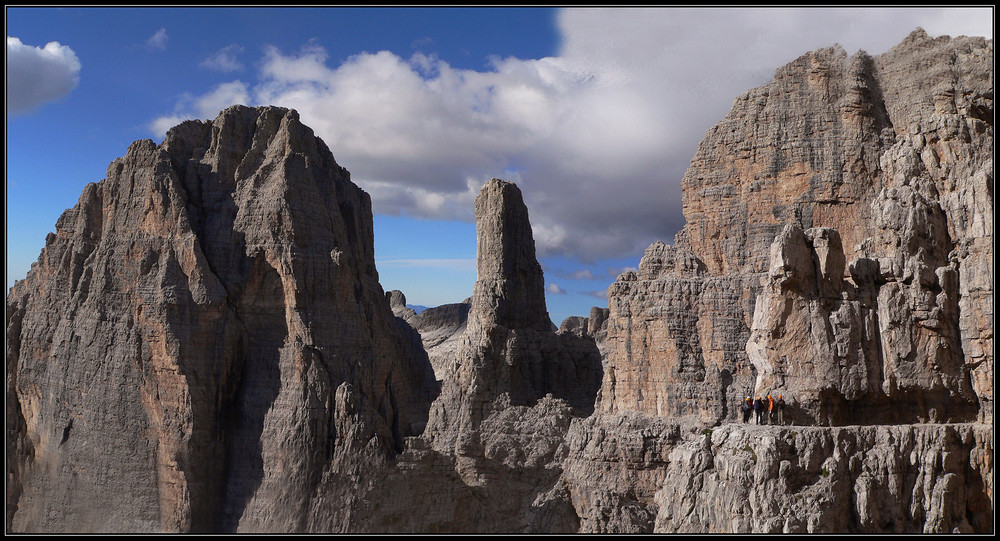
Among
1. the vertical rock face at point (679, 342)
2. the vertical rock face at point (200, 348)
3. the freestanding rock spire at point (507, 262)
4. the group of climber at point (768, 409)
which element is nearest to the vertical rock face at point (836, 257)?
the vertical rock face at point (679, 342)

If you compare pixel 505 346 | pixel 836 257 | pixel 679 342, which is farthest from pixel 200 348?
A: pixel 836 257

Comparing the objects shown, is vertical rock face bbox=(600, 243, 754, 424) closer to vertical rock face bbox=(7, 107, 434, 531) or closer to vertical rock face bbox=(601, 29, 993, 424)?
vertical rock face bbox=(601, 29, 993, 424)

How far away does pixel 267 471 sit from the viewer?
50.6m

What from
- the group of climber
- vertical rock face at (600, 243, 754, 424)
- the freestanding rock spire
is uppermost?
the freestanding rock spire

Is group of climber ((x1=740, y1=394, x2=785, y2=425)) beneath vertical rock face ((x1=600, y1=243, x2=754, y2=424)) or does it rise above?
beneath

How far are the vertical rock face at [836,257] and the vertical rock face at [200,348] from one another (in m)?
20.0

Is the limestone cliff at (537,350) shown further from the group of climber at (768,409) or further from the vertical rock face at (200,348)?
the group of climber at (768,409)

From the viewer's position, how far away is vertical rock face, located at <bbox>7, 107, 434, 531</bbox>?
50.4m

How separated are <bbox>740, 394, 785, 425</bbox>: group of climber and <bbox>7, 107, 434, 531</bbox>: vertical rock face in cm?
2486

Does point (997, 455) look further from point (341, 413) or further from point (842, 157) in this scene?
point (341, 413)

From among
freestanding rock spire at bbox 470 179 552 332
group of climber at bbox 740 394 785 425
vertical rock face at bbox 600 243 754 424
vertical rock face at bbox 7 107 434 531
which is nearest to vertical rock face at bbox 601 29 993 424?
vertical rock face at bbox 600 243 754 424

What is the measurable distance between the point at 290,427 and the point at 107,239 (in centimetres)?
1358

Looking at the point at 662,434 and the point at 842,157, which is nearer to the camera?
the point at 662,434

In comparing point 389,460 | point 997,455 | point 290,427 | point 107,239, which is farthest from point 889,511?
point 107,239
